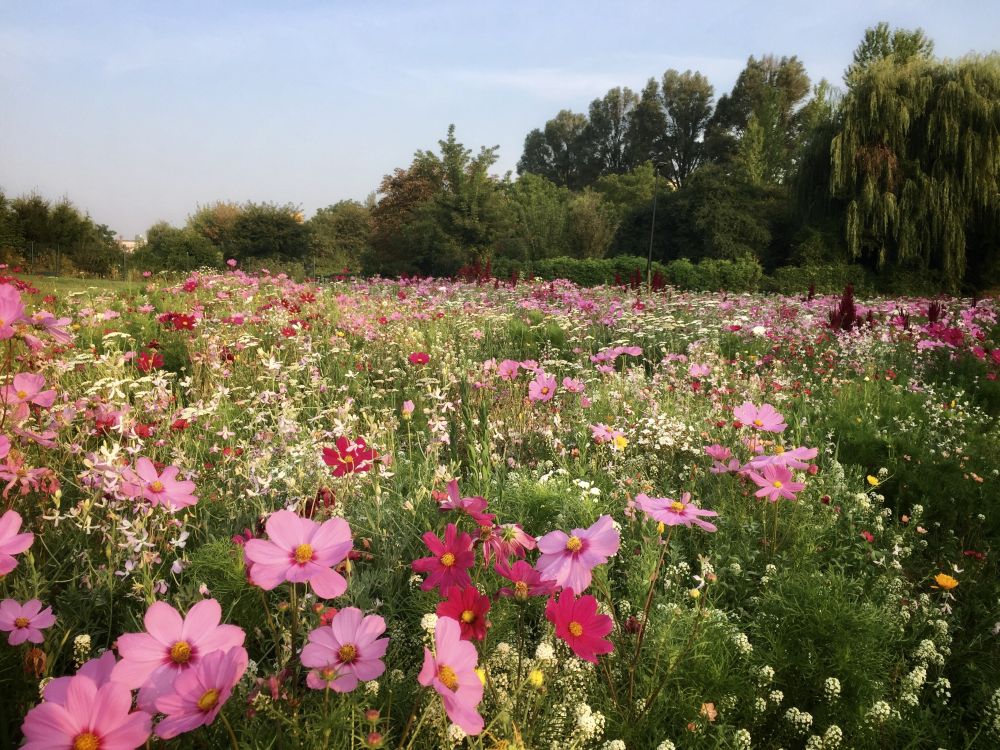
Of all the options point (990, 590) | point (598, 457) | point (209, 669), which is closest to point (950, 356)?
point (990, 590)

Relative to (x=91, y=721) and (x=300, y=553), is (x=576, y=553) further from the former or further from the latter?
(x=91, y=721)

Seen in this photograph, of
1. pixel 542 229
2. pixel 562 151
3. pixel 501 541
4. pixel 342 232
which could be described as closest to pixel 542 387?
pixel 501 541

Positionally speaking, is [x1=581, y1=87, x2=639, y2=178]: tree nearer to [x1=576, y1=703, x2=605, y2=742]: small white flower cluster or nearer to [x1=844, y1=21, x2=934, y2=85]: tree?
[x1=844, y1=21, x2=934, y2=85]: tree

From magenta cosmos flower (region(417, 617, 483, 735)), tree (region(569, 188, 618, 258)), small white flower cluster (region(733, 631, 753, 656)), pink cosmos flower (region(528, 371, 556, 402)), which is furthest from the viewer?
tree (region(569, 188, 618, 258))

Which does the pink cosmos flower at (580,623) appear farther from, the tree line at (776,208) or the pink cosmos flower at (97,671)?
the tree line at (776,208)

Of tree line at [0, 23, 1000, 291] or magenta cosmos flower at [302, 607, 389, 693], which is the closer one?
magenta cosmos flower at [302, 607, 389, 693]

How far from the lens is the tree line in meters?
16.5

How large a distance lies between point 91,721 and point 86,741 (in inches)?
0.9

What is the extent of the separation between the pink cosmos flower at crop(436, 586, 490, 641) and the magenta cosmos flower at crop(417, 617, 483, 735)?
0.07 m

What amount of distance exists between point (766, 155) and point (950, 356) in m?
33.7

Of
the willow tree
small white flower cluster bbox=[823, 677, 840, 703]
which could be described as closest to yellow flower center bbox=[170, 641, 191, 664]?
small white flower cluster bbox=[823, 677, 840, 703]

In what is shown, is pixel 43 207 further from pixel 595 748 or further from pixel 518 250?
pixel 595 748

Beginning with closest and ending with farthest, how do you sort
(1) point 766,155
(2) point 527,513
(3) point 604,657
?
(3) point 604,657 < (2) point 527,513 < (1) point 766,155

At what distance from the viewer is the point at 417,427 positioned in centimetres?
355
